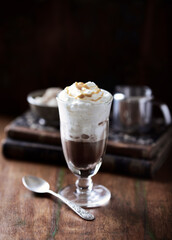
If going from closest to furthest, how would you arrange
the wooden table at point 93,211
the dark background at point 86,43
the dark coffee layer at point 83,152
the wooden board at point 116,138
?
1. the wooden table at point 93,211
2. the dark coffee layer at point 83,152
3. the wooden board at point 116,138
4. the dark background at point 86,43

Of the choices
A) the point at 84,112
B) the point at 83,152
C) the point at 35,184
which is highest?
the point at 84,112

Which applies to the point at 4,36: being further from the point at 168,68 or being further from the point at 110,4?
the point at 168,68

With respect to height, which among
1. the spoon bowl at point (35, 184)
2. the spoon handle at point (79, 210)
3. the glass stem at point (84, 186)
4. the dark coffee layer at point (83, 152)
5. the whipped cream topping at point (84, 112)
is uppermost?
the whipped cream topping at point (84, 112)

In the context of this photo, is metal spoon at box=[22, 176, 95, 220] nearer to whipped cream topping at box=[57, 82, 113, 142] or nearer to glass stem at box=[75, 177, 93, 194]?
glass stem at box=[75, 177, 93, 194]

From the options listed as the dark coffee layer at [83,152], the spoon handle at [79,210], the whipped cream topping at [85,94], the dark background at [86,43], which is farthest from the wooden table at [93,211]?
the dark background at [86,43]

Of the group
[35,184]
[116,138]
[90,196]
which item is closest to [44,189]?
[35,184]

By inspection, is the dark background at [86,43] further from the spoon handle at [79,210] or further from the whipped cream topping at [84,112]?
the spoon handle at [79,210]

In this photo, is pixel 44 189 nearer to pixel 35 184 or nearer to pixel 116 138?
pixel 35 184

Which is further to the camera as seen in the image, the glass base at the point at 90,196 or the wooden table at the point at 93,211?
the glass base at the point at 90,196
